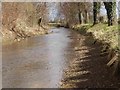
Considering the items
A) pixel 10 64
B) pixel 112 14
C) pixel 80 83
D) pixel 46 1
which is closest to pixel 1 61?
pixel 10 64

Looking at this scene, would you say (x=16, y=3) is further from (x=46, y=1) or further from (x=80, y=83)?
(x=80, y=83)

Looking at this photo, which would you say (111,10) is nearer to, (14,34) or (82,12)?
(14,34)

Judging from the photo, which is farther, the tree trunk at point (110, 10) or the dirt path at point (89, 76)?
the tree trunk at point (110, 10)

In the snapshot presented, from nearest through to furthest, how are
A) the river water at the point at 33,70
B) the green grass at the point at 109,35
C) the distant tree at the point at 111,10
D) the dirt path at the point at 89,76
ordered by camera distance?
the dirt path at the point at 89,76, the river water at the point at 33,70, the green grass at the point at 109,35, the distant tree at the point at 111,10

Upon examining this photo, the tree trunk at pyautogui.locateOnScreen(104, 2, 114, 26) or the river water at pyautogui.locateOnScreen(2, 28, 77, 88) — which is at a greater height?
the tree trunk at pyautogui.locateOnScreen(104, 2, 114, 26)

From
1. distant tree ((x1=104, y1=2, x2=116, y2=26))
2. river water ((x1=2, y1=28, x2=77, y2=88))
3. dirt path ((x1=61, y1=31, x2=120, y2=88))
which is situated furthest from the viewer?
distant tree ((x1=104, y1=2, x2=116, y2=26))

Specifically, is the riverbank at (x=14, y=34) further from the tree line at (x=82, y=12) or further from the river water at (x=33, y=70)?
the river water at (x=33, y=70)

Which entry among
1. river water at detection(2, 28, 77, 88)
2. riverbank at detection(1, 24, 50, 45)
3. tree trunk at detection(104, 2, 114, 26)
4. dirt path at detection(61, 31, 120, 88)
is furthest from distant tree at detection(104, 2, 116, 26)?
dirt path at detection(61, 31, 120, 88)

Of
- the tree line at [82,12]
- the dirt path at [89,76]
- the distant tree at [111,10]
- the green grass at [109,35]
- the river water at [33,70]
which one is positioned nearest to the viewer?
the dirt path at [89,76]

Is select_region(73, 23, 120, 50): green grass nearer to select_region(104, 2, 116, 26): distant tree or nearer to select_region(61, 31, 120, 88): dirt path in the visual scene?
select_region(61, 31, 120, 88): dirt path

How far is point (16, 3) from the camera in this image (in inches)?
1224

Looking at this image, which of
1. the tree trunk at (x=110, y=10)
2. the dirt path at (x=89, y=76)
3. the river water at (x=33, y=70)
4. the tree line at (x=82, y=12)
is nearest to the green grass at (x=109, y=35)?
the dirt path at (x=89, y=76)

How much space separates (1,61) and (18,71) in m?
3.08

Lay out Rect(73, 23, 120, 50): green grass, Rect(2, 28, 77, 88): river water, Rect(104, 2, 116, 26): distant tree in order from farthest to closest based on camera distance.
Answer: Rect(104, 2, 116, 26): distant tree, Rect(73, 23, 120, 50): green grass, Rect(2, 28, 77, 88): river water
